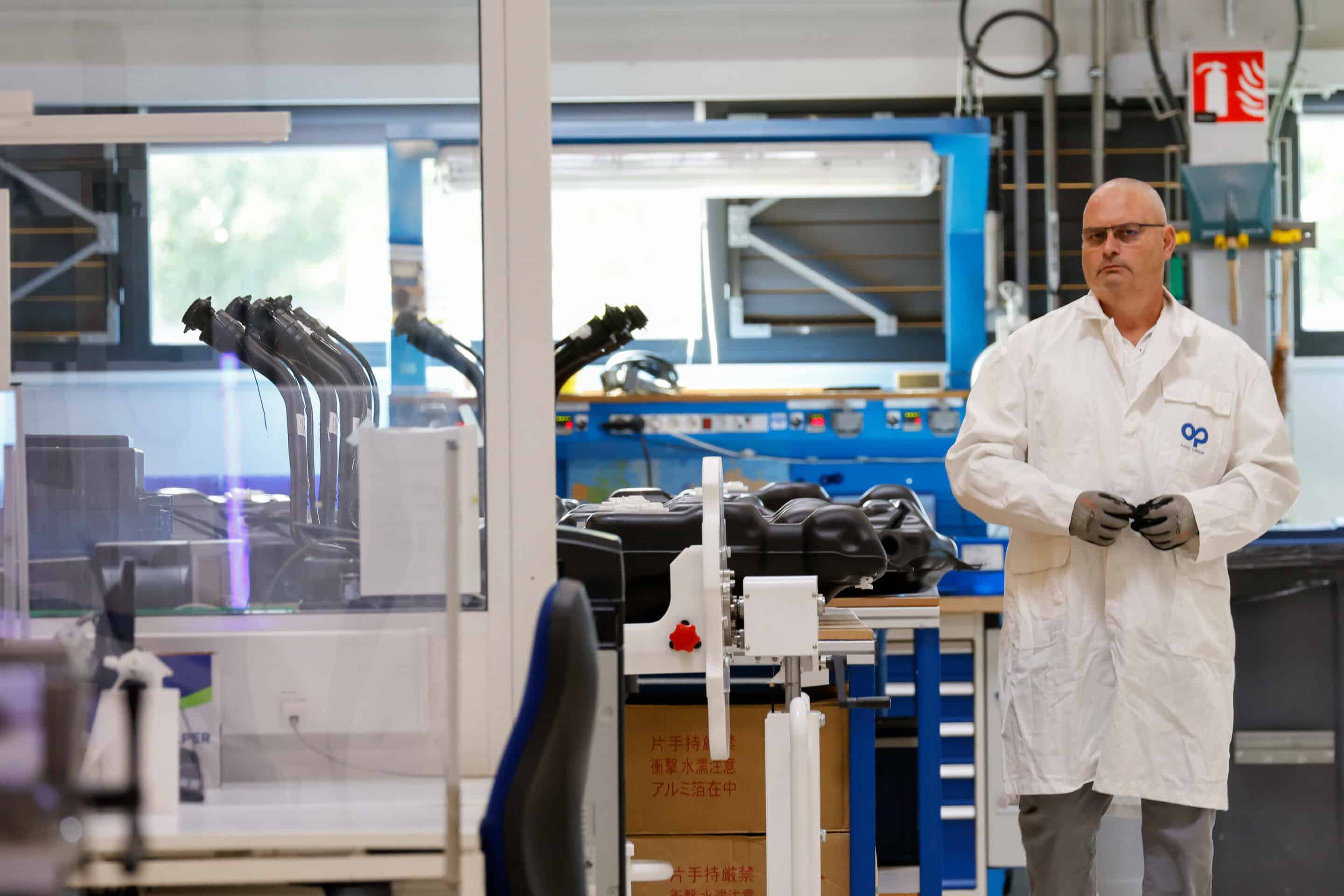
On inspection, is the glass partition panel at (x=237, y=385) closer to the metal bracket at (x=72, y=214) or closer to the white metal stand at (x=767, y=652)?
the metal bracket at (x=72, y=214)

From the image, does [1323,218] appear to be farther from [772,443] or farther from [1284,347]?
[772,443]

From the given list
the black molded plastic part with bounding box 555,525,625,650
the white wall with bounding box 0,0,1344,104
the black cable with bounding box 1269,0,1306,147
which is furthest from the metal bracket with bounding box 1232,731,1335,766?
the white wall with bounding box 0,0,1344,104

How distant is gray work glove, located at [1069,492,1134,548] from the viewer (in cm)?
207

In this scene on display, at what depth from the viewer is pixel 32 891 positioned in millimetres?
783

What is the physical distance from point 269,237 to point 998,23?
374 cm

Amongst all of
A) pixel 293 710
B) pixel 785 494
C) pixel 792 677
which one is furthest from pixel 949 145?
pixel 293 710

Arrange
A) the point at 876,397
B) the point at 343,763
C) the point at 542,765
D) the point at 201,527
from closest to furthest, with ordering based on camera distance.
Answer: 1. the point at 542,765
2. the point at 343,763
3. the point at 201,527
4. the point at 876,397

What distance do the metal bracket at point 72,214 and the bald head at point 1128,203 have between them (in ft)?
5.38

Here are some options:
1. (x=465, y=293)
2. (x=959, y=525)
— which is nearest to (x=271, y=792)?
(x=465, y=293)

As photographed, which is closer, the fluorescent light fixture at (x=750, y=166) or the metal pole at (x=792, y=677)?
the metal pole at (x=792, y=677)

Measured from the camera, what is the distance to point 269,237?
5.78 ft

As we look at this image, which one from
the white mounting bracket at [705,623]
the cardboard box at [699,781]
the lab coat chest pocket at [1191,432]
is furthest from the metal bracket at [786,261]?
the white mounting bracket at [705,623]

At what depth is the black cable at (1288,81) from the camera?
14.0 ft

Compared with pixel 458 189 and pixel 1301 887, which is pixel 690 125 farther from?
pixel 1301 887
